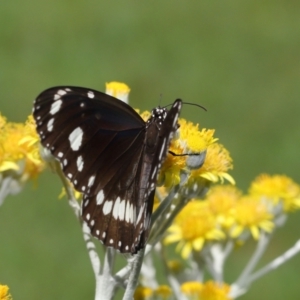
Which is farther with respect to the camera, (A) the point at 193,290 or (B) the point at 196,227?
(B) the point at 196,227

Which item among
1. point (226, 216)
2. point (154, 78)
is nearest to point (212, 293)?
point (226, 216)

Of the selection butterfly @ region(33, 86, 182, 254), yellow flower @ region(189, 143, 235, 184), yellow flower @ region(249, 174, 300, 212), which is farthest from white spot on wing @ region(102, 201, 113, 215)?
yellow flower @ region(249, 174, 300, 212)

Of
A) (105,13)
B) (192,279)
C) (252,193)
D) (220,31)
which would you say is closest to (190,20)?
(220,31)

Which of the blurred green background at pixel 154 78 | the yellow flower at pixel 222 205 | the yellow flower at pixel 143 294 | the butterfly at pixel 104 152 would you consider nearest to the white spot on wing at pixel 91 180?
the butterfly at pixel 104 152

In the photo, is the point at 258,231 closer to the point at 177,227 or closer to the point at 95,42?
the point at 177,227

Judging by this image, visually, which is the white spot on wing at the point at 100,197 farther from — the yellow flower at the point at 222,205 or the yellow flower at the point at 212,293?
the yellow flower at the point at 222,205

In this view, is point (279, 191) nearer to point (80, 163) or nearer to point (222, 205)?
point (222, 205)

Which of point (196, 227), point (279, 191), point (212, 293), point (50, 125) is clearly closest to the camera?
point (50, 125)
